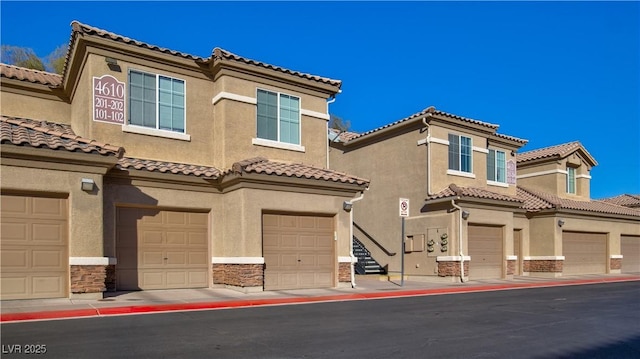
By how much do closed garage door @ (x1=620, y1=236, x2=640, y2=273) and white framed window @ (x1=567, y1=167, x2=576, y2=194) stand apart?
3.89 m

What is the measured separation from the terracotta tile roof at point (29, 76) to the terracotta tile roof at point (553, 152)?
23656 mm

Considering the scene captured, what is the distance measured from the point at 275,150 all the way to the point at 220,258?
3.99 metres

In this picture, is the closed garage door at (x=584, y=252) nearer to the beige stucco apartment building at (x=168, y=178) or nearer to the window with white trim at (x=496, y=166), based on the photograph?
the window with white trim at (x=496, y=166)

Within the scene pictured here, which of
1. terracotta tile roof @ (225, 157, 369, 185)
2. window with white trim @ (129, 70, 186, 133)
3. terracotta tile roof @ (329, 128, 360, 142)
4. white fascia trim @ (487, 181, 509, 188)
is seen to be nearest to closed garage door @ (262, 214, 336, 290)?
terracotta tile roof @ (225, 157, 369, 185)

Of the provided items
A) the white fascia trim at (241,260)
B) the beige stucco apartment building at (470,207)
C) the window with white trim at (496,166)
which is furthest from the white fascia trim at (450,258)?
the white fascia trim at (241,260)

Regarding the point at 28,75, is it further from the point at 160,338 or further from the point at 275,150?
the point at 160,338

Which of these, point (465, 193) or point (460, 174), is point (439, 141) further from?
point (465, 193)

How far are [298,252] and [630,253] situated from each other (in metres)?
23.4

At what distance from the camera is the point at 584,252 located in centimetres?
2761

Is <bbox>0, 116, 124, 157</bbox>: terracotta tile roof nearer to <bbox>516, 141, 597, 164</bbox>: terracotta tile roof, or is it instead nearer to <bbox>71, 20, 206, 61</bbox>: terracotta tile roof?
<bbox>71, 20, 206, 61</bbox>: terracotta tile roof

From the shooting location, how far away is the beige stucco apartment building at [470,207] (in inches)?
842

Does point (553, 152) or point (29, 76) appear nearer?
point (29, 76)

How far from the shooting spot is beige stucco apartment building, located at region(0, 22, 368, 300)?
12.2 metres

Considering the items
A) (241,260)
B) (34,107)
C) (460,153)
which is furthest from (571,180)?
(34,107)
